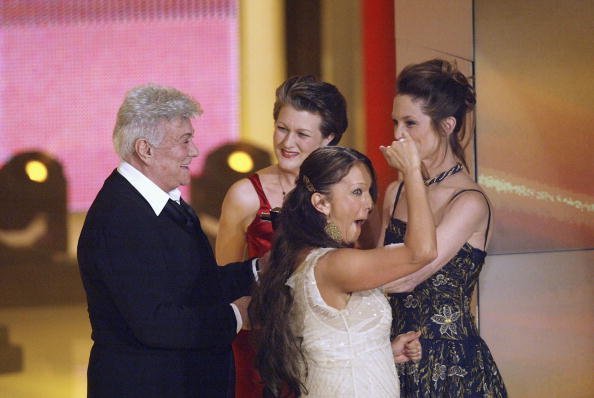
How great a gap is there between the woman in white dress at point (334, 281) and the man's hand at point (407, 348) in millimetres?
182

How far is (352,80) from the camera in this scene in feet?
14.5

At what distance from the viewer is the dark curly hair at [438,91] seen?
10.1ft

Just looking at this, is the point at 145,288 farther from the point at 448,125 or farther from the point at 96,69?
the point at 96,69

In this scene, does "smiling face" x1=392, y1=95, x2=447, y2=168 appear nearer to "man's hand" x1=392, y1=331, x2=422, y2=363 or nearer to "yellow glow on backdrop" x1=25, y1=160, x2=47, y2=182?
"man's hand" x1=392, y1=331, x2=422, y2=363

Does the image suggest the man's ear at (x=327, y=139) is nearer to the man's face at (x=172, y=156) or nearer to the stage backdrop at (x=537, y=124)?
the man's face at (x=172, y=156)

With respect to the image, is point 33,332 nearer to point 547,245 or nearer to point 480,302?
point 480,302

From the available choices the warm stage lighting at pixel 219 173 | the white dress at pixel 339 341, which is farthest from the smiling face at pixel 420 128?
the warm stage lighting at pixel 219 173

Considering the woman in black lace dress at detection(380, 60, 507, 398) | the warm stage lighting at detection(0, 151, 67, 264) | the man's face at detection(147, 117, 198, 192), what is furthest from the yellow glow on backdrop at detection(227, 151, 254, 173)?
the man's face at detection(147, 117, 198, 192)

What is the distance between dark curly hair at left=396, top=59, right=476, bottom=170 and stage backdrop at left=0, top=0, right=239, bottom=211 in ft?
5.27

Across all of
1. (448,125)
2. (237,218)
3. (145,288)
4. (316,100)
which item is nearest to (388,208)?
(448,125)

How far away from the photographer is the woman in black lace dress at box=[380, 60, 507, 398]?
293 cm

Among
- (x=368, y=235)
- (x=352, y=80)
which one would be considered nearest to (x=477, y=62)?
(x=352, y=80)

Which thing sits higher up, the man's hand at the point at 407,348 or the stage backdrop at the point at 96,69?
the stage backdrop at the point at 96,69

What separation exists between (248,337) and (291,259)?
3.29 feet
